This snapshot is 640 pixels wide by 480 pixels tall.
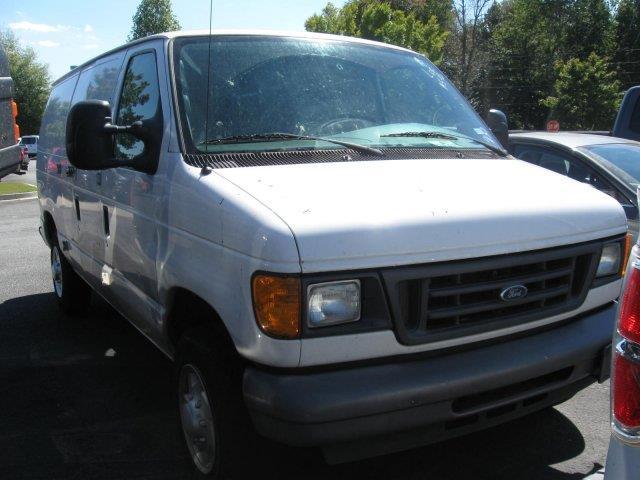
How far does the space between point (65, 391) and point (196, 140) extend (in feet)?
7.40

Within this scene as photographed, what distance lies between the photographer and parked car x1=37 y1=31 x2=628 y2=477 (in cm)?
247

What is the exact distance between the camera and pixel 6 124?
734 centimetres

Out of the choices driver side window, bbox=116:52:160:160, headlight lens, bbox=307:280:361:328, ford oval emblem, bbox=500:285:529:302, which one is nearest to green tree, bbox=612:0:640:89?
driver side window, bbox=116:52:160:160

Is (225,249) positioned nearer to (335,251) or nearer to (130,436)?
(335,251)

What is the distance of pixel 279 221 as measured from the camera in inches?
97.7

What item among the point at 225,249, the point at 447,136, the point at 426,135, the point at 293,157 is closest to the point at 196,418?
the point at 225,249

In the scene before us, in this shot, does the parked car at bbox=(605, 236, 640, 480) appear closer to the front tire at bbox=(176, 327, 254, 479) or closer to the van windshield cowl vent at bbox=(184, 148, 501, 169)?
the front tire at bbox=(176, 327, 254, 479)

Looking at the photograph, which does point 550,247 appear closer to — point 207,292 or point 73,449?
point 207,292

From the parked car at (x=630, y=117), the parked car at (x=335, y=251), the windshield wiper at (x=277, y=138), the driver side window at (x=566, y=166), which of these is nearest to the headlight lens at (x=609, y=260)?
the parked car at (x=335, y=251)

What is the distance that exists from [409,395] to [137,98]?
2521mm

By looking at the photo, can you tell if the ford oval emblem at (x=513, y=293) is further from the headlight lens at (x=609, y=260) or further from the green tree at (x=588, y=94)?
the green tree at (x=588, y=94)

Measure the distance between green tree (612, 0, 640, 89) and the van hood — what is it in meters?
52.3

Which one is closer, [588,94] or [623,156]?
[623,156]

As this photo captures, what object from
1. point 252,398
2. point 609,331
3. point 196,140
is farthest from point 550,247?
point 196,140
